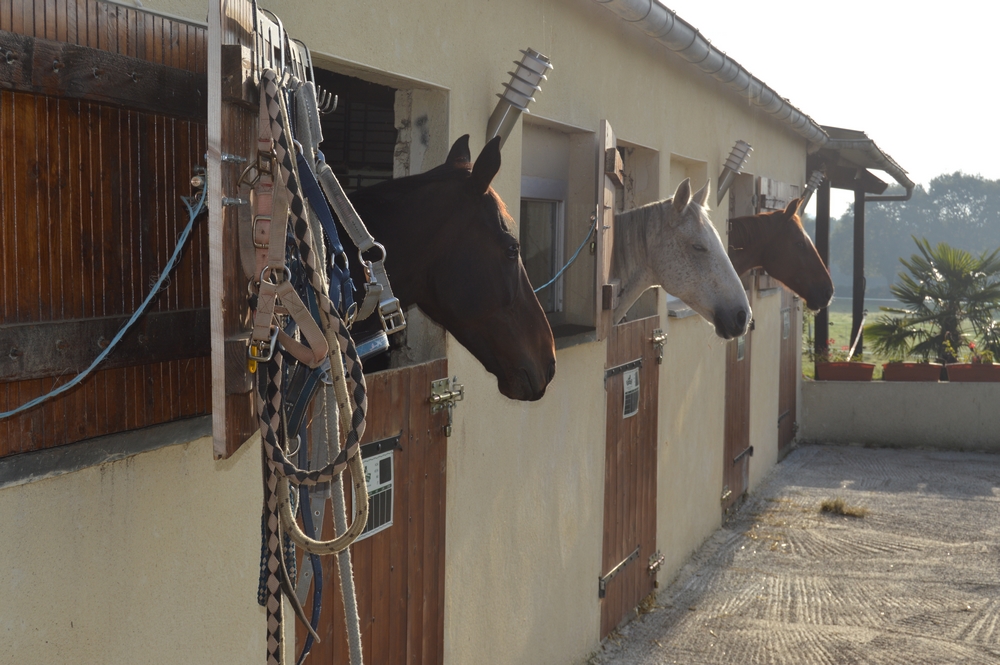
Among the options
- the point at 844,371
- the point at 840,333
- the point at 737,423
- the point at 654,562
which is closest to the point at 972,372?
the point at 844,371

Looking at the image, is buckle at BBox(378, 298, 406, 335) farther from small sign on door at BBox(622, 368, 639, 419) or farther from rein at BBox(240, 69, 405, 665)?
small sign on door at BBox(622, 368, 639, 419)

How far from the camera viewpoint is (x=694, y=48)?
497 centimetres

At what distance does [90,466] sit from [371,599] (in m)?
1.19

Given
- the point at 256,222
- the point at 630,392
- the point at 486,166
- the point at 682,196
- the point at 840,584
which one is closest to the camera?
the point at 256,222

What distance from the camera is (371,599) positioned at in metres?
2.66

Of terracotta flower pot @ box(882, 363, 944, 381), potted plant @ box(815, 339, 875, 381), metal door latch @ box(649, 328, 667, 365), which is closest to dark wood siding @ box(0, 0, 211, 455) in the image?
metal door latch @ box(649, 328, 667, 365)

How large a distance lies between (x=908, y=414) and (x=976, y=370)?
0.90 metres

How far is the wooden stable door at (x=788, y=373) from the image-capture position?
31.8 ft

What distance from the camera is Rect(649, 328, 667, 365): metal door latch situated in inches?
203

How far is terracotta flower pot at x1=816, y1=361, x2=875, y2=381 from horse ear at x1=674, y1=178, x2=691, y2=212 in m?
7.08

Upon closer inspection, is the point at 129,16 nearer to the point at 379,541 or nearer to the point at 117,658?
the point at 117,658

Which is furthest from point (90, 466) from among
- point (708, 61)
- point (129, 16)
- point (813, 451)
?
point (813, 451)

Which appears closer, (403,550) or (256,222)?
(256,222)

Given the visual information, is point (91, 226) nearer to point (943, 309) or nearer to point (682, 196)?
point (682, 196)
